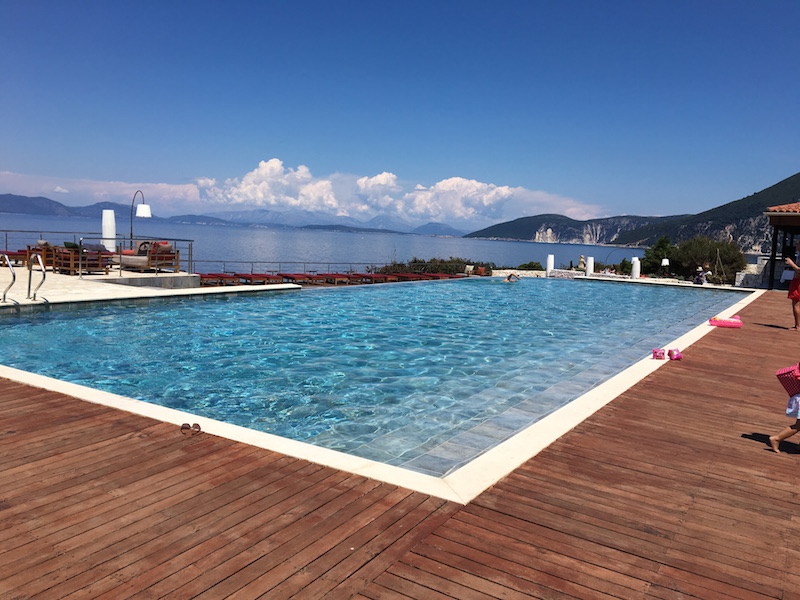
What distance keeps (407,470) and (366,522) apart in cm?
85

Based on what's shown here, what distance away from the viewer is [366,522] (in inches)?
118

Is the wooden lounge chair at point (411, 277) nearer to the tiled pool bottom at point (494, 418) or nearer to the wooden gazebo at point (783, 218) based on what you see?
the wooden gazebo at point (783, 218)

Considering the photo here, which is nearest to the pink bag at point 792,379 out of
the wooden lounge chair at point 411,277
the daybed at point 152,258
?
the daybed at point 152,258

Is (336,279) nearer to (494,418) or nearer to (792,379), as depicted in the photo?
(494,418)

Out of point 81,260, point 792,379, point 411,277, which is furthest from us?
point 411,277

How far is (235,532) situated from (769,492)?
10.5ft

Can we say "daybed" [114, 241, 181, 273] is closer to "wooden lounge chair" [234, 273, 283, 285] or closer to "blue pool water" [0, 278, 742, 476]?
"wooden lounge chair" [234, 273, 283, 285]

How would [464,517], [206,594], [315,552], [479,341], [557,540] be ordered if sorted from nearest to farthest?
[206,594]
[315,552]
[557,540]
[464,517]
[479,341]

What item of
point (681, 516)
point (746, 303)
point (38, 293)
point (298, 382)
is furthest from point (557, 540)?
point (746, 303)

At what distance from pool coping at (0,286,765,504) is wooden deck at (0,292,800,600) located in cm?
10

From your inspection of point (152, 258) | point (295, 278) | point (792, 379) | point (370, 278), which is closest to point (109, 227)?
point (152, 258)

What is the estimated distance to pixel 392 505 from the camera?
3.20 metres

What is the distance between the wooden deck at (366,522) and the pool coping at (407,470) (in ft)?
0.33

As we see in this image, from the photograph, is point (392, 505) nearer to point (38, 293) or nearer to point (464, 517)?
point (464, 517)
